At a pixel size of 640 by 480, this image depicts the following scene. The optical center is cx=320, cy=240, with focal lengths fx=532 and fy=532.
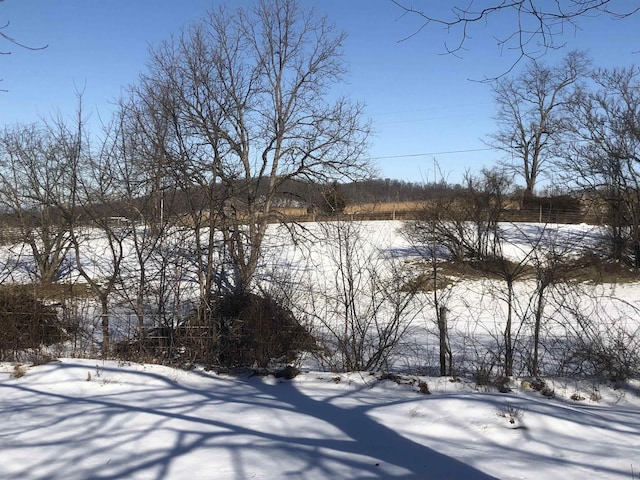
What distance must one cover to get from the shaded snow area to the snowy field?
14 millimetres

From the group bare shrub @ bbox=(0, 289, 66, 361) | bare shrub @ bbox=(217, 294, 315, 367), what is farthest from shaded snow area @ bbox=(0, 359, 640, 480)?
bare shrub @ bbox=(0, 289, 66, 361)

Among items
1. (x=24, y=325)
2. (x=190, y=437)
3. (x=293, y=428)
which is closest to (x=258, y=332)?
(x=293, y=428)

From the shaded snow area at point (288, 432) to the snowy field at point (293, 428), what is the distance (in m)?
0.01

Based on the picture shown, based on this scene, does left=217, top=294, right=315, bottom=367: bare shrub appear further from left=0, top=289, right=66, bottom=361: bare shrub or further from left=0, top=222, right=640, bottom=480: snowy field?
left=0, top=289, right=66, bottom=361: bare shrub

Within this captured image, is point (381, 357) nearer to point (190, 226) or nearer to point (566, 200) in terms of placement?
point (190, 226)

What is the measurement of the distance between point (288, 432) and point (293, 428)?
11 cm

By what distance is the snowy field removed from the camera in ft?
12.6

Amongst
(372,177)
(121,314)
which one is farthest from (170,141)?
(372,177)

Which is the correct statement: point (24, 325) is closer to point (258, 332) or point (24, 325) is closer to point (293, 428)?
point (258, 332)

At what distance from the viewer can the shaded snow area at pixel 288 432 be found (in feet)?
12.5

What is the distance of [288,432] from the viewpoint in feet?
15.0

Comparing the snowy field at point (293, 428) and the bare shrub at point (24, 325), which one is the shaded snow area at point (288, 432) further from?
the bare shrub at point (24, 325)

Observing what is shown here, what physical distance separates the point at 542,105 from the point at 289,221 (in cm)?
3896

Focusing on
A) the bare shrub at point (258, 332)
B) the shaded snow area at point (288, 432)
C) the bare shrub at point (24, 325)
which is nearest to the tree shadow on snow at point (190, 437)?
the shaded snow area at point (288, 432)
